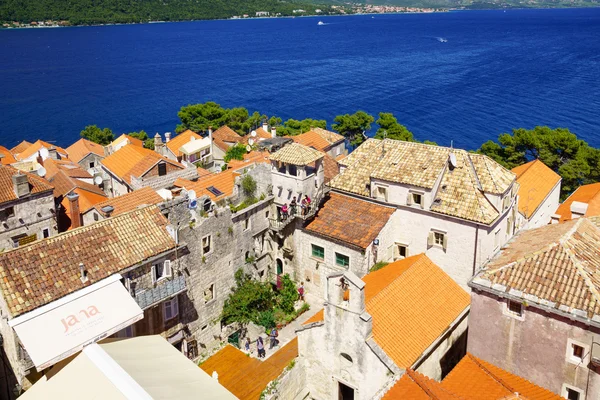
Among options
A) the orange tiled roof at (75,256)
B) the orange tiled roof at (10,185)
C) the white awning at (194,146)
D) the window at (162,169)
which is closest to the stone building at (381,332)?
the orange tiled roof at (75,256)

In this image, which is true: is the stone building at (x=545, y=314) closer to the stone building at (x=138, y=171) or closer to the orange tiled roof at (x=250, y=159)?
the orange tiled roof at (x=250, y=159)

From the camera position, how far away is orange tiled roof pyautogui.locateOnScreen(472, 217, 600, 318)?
68.5ft

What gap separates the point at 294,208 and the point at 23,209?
18127mm

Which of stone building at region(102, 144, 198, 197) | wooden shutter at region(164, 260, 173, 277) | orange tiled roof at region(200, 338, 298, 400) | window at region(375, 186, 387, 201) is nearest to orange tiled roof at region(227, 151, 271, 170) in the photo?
stone building at region(102, 144, 198, 197)

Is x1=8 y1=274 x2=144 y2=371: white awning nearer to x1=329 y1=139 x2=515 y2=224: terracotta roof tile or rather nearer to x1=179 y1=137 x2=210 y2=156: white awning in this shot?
x1=329 y1=139 x2=515 y2=224: terracotta roof tile

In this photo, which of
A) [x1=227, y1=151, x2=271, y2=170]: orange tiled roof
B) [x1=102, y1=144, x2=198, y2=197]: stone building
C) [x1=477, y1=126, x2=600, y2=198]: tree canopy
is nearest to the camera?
[x1=227, y1=151, x2=271, y2=170]: orange tiled roof

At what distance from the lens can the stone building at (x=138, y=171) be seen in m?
46.8

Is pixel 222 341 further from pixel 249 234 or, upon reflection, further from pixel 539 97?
pixel 539 97

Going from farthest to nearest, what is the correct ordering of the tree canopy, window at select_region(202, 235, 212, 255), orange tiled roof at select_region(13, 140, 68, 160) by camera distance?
orange tiled roof at select_region(13, 140, 68, 160) < the tree canopy < window at select_region(202, 235, 212, 255)

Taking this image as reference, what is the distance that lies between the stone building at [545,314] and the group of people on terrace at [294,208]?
1432 centimetres

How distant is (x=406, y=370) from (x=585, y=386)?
681 cm

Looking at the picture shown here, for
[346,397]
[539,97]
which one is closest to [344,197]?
[346,397]

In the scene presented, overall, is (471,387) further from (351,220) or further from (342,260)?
(351,220)

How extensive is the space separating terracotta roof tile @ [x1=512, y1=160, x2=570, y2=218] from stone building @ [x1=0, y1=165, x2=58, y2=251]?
33.7 metres
